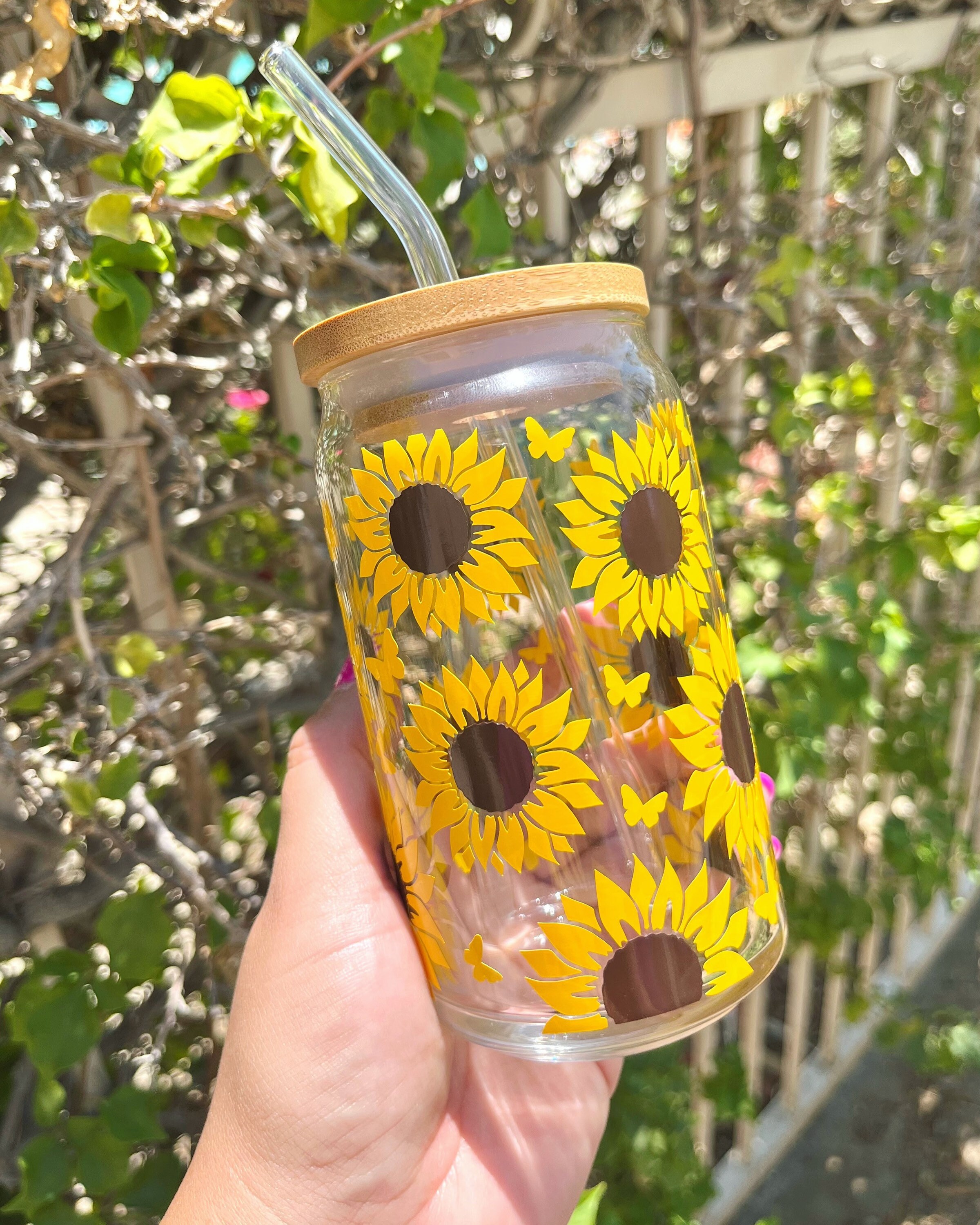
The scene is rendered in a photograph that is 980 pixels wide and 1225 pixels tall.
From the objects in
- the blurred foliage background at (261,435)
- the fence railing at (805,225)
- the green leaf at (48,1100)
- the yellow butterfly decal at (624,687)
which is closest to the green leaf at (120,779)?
the blurred foliage background at (261,435)

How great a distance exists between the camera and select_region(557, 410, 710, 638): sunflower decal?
0.60 metres

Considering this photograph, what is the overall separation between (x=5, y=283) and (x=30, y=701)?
1.44ft

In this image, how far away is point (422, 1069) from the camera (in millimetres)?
794

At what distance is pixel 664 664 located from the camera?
633 mm

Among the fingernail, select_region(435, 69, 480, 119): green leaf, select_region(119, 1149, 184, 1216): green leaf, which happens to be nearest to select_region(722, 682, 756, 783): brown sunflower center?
the fingernail

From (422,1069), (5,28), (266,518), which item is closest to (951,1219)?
(422,1069)

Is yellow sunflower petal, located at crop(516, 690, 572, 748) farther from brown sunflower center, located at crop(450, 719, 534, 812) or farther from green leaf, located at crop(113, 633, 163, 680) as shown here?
green leaf, located at crop(113, 633, 163, 680)

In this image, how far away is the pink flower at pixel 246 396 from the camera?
1020 mm

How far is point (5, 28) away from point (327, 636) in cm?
68

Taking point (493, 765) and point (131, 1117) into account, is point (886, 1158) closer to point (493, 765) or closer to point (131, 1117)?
point (131, 1117)

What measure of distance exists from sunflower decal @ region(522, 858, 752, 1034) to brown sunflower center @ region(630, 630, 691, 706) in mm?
122

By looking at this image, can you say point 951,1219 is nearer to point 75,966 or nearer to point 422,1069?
point 422,1069

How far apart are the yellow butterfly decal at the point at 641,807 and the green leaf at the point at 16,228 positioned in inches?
22.9

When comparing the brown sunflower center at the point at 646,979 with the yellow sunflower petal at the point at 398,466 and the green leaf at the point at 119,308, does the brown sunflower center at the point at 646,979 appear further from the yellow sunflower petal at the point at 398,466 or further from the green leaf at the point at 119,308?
the green leaf at the point at 119,308
